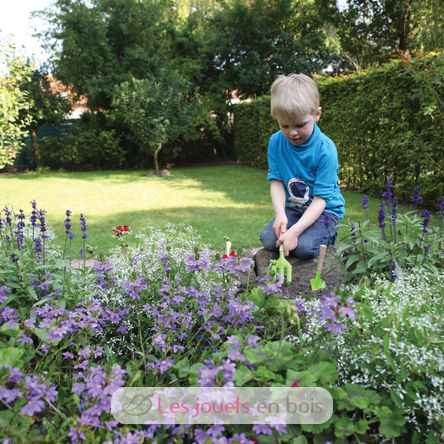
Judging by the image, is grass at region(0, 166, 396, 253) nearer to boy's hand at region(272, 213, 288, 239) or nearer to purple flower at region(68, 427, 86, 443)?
boy's hand at region(272, 213, 288, 239)

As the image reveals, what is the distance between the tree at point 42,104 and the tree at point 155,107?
2.54 metres

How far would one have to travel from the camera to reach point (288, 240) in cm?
268

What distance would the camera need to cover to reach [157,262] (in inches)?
92.3

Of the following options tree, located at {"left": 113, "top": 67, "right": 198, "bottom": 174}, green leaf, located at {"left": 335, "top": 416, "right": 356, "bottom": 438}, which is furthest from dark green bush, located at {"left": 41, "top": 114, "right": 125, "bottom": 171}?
green leaf, located at {"left": 335, "top": 416, "right": 356, "bottom": 438}

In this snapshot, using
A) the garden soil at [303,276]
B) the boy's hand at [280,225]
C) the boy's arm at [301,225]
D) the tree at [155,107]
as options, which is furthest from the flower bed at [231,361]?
the tree at [155,107]

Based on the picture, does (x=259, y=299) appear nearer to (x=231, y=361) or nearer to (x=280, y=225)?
(x=231, y=361)

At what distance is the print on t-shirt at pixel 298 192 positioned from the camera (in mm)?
3012

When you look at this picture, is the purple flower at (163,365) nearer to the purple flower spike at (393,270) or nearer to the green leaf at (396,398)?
the green leaf at (396,398)

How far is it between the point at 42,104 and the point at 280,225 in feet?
48.3

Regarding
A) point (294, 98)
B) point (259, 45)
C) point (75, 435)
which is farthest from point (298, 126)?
point (259, 45)

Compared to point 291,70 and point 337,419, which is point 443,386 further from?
point 291,70

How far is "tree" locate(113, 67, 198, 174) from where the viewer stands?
12922 mm

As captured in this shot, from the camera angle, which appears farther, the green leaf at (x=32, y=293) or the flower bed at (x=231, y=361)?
the green leaf at (x=32, y=293)

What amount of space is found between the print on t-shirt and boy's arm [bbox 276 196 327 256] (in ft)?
0.74
